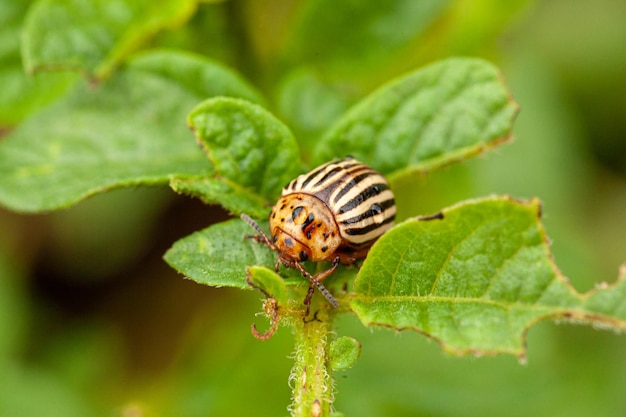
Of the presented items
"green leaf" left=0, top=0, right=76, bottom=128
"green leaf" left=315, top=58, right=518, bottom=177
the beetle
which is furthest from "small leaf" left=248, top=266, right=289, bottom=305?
"green leaf" left=0, top=0, right=76, bottom=128

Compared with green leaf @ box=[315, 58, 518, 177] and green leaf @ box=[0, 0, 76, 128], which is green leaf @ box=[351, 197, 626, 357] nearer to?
green leaf @ box=[315, 58, 518, 177]

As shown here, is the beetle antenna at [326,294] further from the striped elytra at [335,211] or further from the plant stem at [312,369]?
the striped elytra at [335,211]

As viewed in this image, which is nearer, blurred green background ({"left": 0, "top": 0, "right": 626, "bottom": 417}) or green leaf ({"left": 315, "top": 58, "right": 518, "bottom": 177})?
green leaf ({"left": 315, "top": 58, "right": 518, "bottom": 177})

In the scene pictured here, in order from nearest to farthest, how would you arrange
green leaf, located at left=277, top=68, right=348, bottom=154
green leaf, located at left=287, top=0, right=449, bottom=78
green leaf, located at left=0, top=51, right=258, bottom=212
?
green leaf, located at left=0, top=51, right=258, bottom=212 < green leaf, located at left=277, top=68, right=348, bottom=154 < green leaf, located at left=287, top=0, right=449, bottom=78

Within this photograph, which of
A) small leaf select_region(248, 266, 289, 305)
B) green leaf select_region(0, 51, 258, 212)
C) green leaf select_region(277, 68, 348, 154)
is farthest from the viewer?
green leaf select_region(277, 68, 348, 154)

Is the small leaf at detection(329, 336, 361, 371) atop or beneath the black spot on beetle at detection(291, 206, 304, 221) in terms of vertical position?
beneath

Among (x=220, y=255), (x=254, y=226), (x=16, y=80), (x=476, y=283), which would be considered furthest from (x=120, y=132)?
(x=476, y=283)
